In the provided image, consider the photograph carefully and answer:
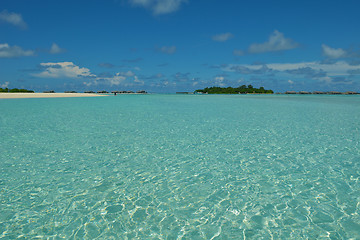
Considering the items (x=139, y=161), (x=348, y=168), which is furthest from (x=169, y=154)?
(x=348, y=168)

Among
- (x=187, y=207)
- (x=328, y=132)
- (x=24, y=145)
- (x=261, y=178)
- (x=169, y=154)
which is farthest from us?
(x=328, y=132)

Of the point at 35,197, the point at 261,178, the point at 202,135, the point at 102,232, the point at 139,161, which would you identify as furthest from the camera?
the point at 202,135

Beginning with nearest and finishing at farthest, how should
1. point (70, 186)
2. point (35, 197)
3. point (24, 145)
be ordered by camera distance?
1. point (35, 197)
2. point (70, 186)
3. point (24, 145)

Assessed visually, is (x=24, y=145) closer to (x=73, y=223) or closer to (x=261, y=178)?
(x=73, y=223)

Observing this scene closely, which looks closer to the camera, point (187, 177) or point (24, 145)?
point (187, 177)

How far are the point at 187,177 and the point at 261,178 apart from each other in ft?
6.93

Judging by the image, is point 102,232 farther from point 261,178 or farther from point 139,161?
point 261,178

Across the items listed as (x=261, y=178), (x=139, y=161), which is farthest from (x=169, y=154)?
(x=261, y=178)

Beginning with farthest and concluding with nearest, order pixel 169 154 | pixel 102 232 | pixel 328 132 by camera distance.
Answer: pixel 328 132, pixel 169 154, pixel 102 232

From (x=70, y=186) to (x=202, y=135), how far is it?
7394mm

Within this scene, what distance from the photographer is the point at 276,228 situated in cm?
429

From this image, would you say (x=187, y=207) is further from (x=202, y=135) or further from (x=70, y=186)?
(x=202, y=135)

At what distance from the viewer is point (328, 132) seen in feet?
42.8

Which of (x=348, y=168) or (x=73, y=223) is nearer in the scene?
(x=73, y=223)
